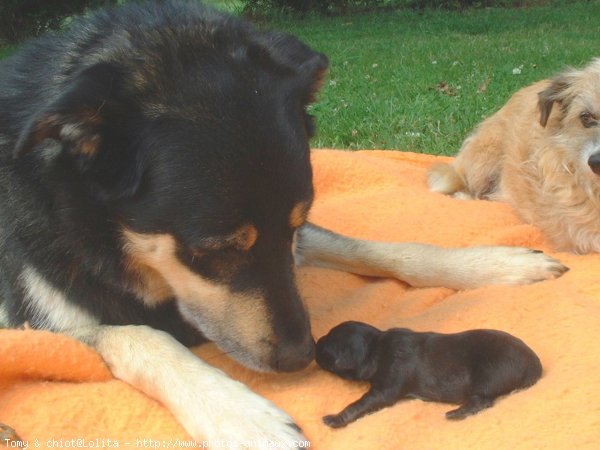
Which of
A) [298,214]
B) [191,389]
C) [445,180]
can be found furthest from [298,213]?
[445,180]

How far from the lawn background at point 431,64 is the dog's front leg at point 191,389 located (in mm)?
2724

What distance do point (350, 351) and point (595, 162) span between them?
1957 millimetres

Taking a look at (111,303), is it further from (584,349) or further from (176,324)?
(584,349)

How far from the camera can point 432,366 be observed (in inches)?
98.9

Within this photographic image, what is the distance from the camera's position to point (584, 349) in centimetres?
262

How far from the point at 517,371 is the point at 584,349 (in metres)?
0.34

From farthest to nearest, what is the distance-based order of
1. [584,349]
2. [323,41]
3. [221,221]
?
[323,41], [584,349], [221,221]

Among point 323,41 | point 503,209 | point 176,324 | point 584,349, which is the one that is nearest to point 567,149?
point 503,209

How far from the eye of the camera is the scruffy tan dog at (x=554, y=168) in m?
4.02

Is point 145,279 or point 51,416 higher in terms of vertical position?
point 145,279

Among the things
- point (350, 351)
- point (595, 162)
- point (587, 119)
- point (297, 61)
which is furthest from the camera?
point (587, 119)

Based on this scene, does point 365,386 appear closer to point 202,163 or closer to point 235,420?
point 235,420

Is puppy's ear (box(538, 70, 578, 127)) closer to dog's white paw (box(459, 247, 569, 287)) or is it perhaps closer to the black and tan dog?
dog's white paw (box(459, 247, 569, 287))

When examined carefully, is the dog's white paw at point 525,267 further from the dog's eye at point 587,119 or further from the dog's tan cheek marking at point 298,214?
the dog's tan cheek marking at point 298,214
